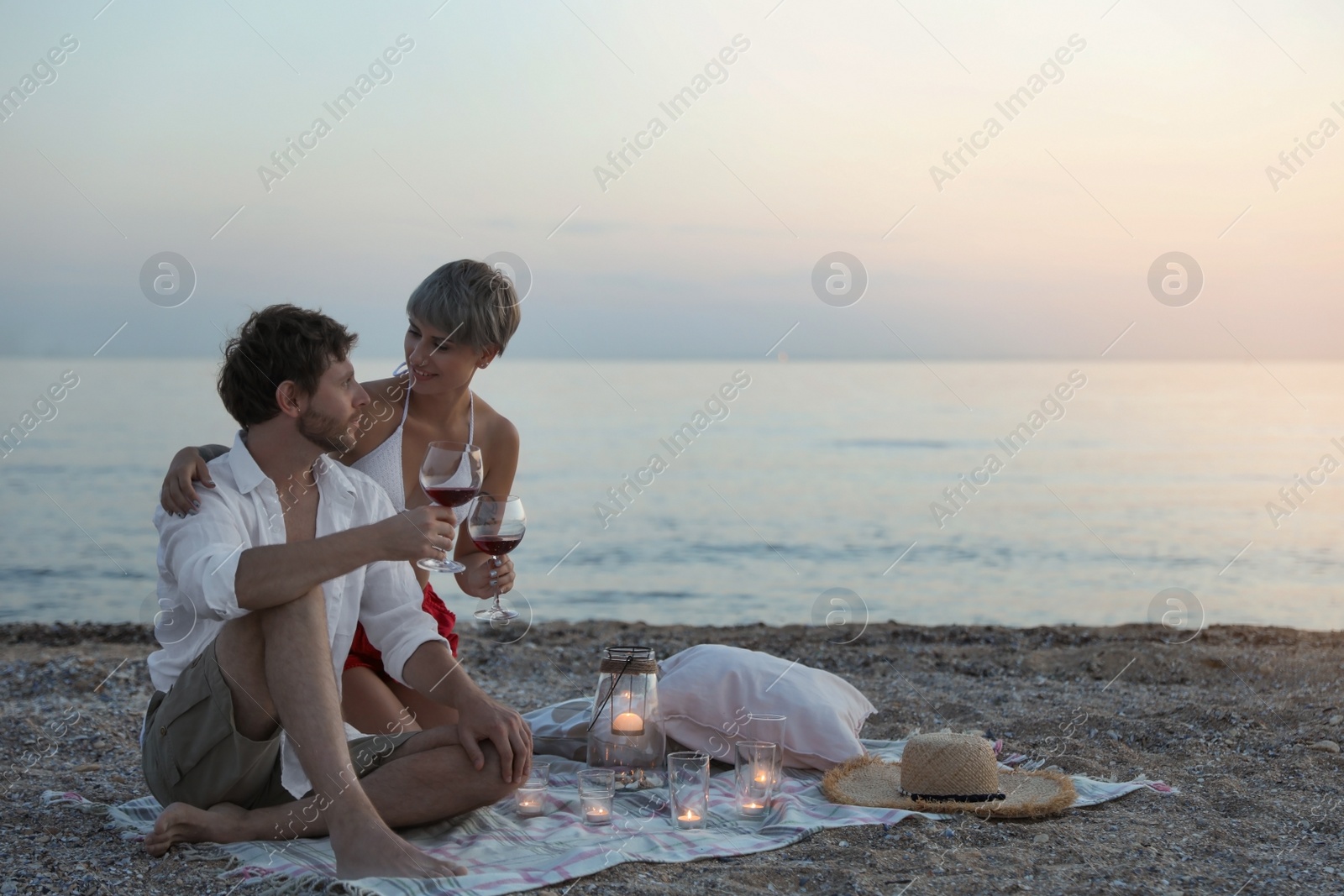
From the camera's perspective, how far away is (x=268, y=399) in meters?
3.12

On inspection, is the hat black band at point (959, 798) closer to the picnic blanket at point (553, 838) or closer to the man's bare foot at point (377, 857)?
the picnic blanket at point (553, 838)

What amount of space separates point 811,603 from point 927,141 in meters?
5.12

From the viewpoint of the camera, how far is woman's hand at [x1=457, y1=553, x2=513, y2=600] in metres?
3.44

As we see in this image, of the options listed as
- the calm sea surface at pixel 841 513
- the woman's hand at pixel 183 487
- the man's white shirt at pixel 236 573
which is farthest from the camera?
the calm sea surface at pixel 841 513

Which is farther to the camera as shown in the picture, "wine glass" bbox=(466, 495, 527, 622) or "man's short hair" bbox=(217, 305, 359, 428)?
"wine glass" bbox=(466, 495, 527, 622)

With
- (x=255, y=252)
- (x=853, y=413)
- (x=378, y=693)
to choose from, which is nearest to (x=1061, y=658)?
(x=378, y=693)

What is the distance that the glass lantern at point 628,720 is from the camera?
3.62 meters

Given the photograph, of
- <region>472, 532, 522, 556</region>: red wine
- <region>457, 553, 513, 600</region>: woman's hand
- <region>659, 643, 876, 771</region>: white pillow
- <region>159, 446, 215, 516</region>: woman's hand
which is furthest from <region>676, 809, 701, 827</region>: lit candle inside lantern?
<region>159, 446, 215, 516</region>: woman's hand

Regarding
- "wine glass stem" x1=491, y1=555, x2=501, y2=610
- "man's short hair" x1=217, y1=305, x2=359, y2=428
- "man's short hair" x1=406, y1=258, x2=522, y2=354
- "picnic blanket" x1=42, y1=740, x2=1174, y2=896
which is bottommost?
"picnic blanket" x1=42, y1=740, x2=1174, y2=896

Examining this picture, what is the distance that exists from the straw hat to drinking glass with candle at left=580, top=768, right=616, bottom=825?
82cm

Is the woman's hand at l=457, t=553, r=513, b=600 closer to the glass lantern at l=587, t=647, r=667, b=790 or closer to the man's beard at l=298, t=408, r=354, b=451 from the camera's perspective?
the glass lantern at l=587, t=647, r=667, b=790

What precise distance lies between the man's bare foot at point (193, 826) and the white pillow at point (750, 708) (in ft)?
5.08

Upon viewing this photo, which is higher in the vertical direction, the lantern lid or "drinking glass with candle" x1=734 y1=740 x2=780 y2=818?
the lantern lid

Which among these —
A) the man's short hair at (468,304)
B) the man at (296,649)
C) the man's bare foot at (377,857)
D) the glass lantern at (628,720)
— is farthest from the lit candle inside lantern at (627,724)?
the man's short hair at (468,304)
